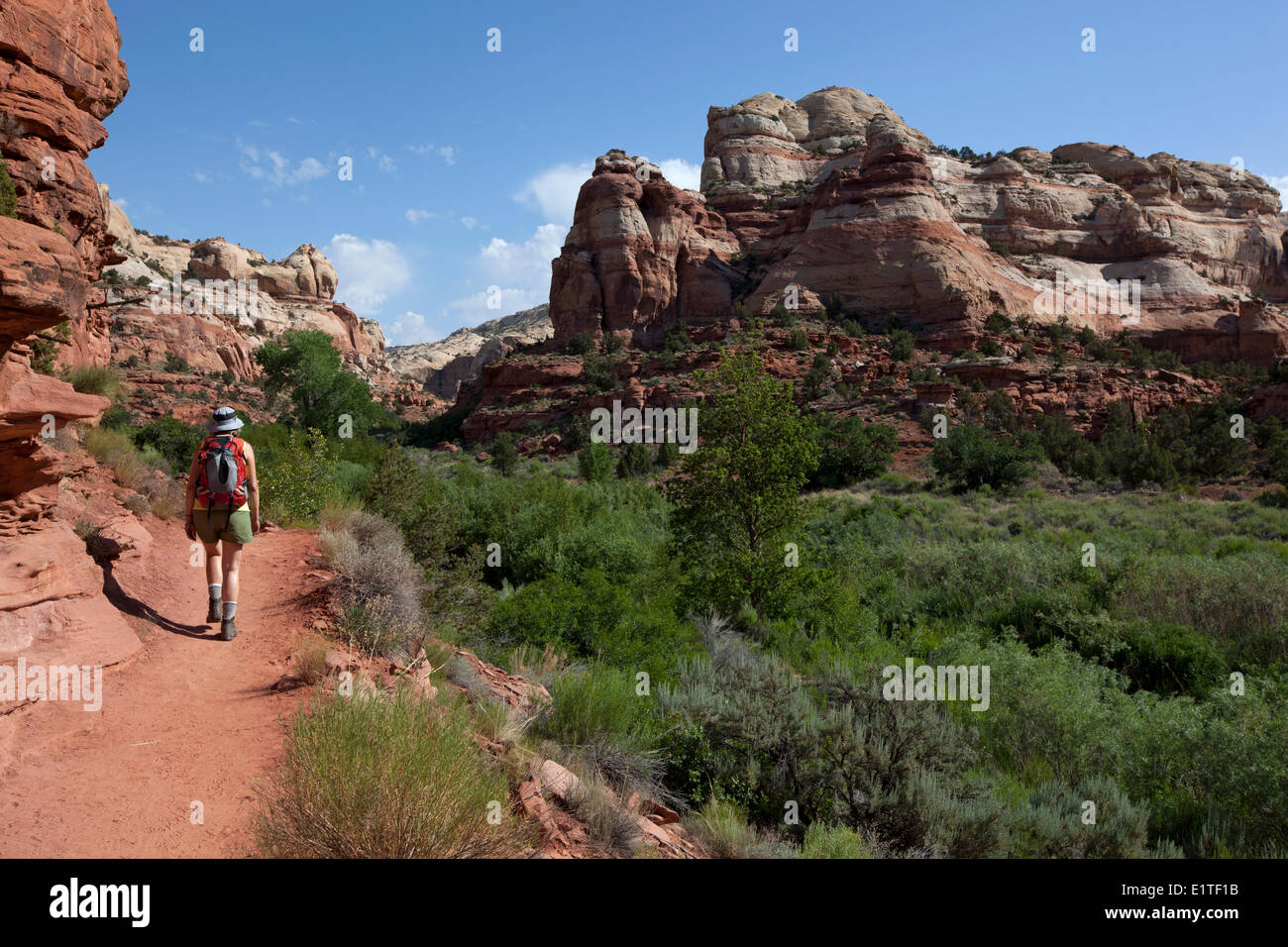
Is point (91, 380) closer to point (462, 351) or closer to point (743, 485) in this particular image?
point (743, 485)

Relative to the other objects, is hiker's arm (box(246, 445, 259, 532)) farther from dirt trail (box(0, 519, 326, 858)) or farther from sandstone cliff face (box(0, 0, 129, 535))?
sandstone cliff face (box(0, 0, 129, 535))

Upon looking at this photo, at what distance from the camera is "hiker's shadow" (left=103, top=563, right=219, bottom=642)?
5285 mm

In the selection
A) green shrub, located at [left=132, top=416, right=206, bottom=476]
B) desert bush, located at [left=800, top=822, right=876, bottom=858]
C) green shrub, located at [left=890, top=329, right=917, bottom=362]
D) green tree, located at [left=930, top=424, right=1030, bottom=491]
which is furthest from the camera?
green shrub, located at [left=890, top=329, right=917, bottom=362]

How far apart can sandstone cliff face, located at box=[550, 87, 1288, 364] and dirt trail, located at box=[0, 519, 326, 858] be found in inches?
2020

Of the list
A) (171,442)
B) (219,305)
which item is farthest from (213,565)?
(219,305)

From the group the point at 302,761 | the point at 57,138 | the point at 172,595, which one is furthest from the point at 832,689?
the point at 57,138

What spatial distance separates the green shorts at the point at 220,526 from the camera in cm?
543

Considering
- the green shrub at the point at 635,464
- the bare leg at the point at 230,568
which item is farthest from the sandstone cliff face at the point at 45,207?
the green shrub at the point at 635,464

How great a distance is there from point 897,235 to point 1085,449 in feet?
98.1

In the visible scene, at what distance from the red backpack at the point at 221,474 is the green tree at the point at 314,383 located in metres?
27.0

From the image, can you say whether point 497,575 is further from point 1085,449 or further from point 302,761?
point 1085,449

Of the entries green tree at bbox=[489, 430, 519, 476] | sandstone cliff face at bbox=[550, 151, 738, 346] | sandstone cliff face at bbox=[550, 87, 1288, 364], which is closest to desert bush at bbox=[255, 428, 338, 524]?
green tree at bbox=[489, 430, 519, 476]

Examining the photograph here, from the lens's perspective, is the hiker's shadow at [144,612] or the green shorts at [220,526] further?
the green shorts at [220,526]

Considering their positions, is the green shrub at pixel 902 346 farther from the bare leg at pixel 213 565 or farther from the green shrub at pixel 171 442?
the bare leg at pixel 213 565
